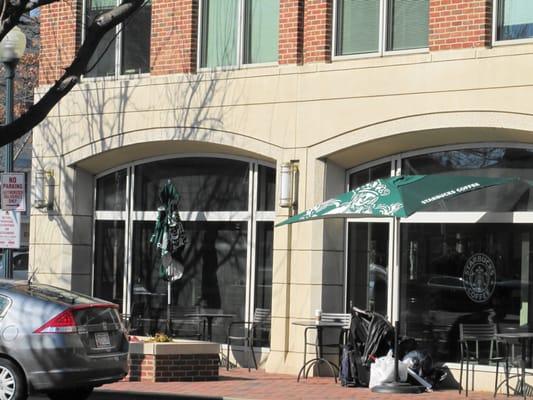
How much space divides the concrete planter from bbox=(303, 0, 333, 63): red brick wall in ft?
14.8

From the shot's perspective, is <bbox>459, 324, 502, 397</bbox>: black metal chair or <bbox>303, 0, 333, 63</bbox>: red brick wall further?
<bbox>303, 0, 333, 63</bbox>: red brick wall

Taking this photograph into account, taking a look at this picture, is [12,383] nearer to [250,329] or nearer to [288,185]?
[288,185]

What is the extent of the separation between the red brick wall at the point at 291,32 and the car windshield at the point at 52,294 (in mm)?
5642

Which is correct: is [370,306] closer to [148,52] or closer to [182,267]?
[182,267]

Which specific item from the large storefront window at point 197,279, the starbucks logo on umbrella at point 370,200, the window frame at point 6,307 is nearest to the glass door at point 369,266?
the starbucks logo on umbrella at point 370,200

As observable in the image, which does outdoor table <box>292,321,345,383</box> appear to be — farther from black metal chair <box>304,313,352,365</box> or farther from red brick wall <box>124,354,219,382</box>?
red brick wall <box>124,354,219,382</box>

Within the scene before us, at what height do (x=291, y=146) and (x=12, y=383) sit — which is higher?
(x=291, y=146)

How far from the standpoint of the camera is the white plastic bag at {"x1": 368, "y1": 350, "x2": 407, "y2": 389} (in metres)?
14.9

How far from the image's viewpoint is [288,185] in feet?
55.6

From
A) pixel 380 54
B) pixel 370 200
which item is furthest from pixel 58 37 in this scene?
pixel 370 200

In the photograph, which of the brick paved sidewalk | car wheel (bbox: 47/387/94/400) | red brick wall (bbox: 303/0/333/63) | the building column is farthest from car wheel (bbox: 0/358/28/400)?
red brick wall (bbox: 303/0/333/63)

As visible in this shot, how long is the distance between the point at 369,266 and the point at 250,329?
7.62 ft

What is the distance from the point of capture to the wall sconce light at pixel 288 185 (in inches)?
667

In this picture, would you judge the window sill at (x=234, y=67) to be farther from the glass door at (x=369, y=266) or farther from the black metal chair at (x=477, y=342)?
the black metal chair at (x=477, y=342)
